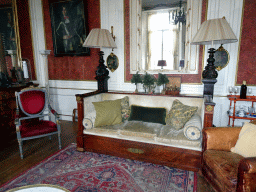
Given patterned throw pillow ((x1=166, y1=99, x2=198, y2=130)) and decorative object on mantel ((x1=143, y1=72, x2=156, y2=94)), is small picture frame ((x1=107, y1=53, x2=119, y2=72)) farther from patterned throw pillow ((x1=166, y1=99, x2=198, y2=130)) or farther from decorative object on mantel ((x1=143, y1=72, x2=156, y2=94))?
patterned throw pillow ((x1=166, y1=99, x2=198, y2=130))

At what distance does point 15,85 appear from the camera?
3748 mm

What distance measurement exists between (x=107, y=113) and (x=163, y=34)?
193 centimetres

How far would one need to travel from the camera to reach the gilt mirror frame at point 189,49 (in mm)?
3129

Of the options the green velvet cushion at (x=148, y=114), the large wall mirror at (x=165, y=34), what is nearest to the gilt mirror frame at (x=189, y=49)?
the large wall mirror at (x=165, y=34)

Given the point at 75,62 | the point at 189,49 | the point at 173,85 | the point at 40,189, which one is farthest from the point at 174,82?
the point at 40,189

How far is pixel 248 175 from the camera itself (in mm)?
1361

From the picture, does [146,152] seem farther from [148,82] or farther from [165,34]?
[165,34]

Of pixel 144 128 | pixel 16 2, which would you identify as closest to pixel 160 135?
pixel 144 128

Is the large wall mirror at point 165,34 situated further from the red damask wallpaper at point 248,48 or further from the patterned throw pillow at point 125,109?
the patterned throw pillow at point 125,109

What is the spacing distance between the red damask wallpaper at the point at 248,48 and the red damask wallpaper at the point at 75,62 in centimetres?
292

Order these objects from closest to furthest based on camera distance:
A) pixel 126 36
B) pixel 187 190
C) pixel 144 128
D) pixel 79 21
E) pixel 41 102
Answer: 1. pixel 187 190
2. pixel 144 128
3. pixel 41 102
4. pixel 126 36
5. pixel 79 21

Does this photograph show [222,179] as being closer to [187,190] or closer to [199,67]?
[187,190]

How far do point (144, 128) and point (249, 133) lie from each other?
132 cm

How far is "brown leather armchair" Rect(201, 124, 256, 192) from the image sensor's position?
1374 mm
